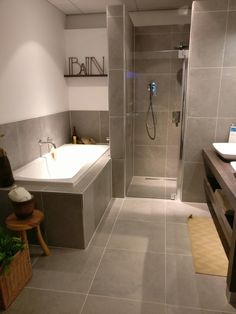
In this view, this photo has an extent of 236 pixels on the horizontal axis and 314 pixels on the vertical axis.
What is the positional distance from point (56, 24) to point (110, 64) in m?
1.11

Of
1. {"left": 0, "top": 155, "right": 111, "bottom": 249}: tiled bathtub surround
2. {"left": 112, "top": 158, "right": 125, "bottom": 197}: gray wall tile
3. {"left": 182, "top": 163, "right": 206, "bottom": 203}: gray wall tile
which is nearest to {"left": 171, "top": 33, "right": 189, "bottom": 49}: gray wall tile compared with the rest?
{"left": 182, "top": 163, "right": 206, "bottom": 203}: gray wall tile

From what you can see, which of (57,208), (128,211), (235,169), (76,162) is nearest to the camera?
(235,169)

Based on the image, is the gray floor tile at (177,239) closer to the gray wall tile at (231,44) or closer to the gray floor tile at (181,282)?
the gray floor tile at (181,282)

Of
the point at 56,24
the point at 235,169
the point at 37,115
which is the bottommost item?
the point at 235,169

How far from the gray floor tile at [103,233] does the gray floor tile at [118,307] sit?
0.62m

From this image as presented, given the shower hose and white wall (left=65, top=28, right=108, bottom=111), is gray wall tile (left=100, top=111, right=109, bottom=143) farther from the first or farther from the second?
the shower hose

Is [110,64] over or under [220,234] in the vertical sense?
over

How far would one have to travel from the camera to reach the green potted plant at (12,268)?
1581 millimetres

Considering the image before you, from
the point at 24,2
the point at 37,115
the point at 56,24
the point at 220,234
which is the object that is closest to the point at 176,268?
the point at 220,234

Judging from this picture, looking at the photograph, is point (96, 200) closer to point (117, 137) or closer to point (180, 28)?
point (117, 137)

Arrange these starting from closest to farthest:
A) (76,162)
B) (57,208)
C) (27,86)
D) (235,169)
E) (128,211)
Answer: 1. (235,169)
2. (57,208)
3. (27,86)
4. (128,211)
5. (76,162)

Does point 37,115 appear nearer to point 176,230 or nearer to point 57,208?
point 57,208

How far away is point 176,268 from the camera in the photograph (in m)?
1.96

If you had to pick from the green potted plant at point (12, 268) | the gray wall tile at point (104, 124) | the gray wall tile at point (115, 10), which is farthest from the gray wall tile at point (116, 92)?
the green potted plant at point (12, 268)
